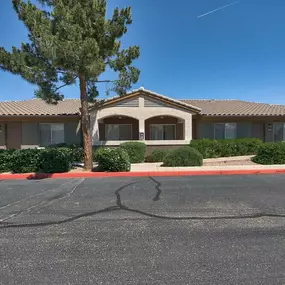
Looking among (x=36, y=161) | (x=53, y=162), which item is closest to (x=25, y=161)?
(x=36, y=161)

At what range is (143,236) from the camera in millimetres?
4785

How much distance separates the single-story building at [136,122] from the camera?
17594mm

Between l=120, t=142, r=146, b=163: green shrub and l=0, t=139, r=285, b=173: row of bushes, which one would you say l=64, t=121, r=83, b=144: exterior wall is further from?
l=120, t=142, r=146, b=163: green shrub

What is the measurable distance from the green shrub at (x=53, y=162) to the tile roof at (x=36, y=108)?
232 inches

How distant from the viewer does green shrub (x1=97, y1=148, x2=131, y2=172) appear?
12289mm

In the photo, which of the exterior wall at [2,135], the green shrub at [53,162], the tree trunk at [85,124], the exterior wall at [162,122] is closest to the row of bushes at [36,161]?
the green shrub at [53,162]

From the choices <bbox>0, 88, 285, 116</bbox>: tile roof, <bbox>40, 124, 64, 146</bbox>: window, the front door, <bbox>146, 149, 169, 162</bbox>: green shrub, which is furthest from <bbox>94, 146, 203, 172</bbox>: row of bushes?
the front door

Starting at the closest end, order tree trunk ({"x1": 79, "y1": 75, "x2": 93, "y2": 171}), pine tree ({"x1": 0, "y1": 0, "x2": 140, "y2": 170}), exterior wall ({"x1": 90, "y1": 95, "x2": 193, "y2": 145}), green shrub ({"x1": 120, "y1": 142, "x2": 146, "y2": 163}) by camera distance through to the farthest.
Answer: pine tree ({"x1": 0, "y1": 0, "x2": 140, "y2": 170}) < tree trunk ({"x1": 79, "y1": 75, "x2": 93, "y2": 171}) < green shrub ({"x1": 120, "y1": 142, "x2": 146, "y2": 163}) < exterior wall ({"x1": 90, "y1": 95, "x2": 193, "y2": 145})

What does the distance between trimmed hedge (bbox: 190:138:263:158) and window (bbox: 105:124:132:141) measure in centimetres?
488

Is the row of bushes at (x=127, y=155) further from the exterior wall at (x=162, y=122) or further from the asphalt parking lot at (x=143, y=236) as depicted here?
the asphalt parking lot at (x=143, y=236)

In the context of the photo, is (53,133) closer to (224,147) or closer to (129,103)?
(129,103)

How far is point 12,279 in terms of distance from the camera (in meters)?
3.42

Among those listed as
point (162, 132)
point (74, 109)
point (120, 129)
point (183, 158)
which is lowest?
point (183, 158)

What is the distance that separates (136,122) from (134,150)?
4639mm
